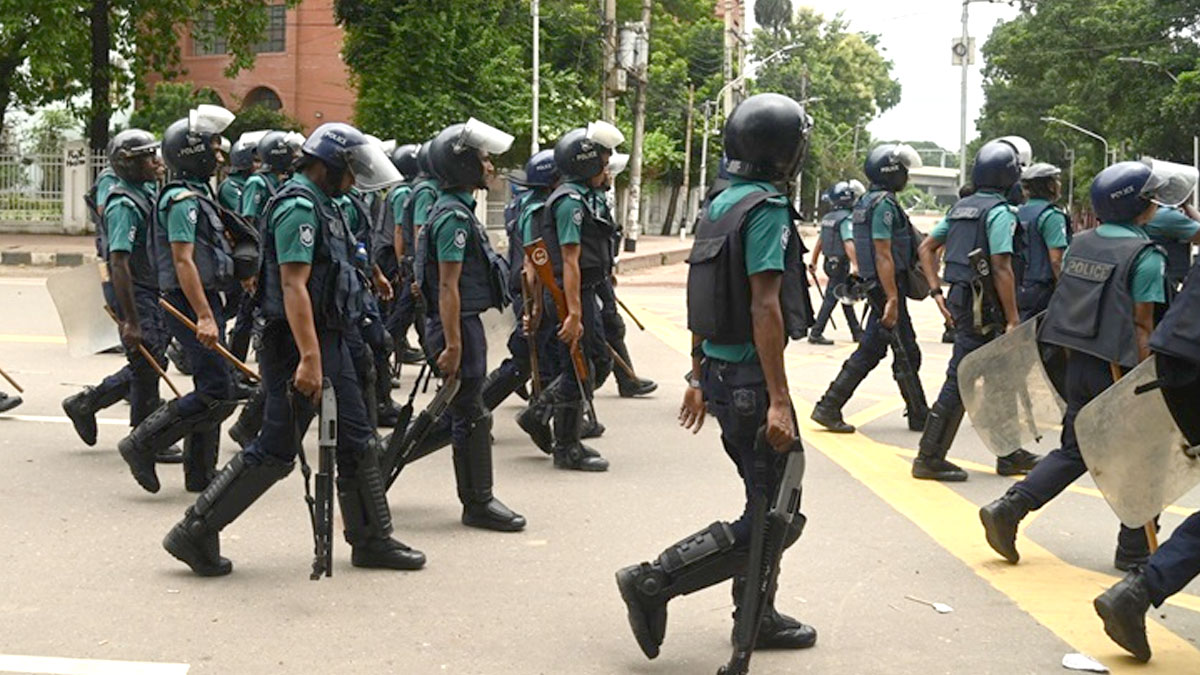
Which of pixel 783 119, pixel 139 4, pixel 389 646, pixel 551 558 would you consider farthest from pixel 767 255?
pixel 139 4

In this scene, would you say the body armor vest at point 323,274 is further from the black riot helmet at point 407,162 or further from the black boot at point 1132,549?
the black riot helmet at point 407,162

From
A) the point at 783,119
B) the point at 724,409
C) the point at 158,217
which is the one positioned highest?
the point at 783,119

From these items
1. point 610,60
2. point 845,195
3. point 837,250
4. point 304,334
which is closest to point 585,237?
point 304,334

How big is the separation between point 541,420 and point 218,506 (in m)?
2.97

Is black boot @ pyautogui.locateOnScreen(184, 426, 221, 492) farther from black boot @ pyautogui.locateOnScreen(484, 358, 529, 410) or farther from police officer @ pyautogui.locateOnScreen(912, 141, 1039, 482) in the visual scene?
police officer @ pyautogui.locateOnScreen(912, 141, 1039, 482)

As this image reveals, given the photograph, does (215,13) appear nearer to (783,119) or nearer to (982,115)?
(783,119)

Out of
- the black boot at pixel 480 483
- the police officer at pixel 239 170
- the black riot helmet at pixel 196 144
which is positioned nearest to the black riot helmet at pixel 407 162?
the police officer at pixel 239 170

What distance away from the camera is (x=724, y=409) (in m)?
4.89

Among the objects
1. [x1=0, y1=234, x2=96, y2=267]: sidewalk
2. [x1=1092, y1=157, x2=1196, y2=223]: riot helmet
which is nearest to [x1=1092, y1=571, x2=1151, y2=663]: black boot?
[x1=1092, y1=157, x2=1196, y2=223]: riot helmet

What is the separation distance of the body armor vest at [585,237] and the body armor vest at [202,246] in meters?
1.69

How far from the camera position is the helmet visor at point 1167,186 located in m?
6.04

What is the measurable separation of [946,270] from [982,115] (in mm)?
71686

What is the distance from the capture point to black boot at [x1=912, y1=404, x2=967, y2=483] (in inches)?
320

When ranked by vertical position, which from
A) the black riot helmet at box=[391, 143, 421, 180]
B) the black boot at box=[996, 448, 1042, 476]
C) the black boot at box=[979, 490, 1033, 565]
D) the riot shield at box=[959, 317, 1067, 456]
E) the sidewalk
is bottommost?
the sidewalk
